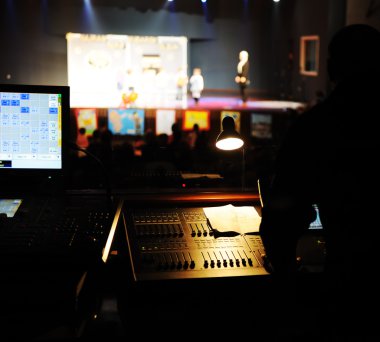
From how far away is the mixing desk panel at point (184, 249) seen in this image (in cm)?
209

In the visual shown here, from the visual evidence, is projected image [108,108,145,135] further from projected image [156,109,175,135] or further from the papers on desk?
the papers on desk

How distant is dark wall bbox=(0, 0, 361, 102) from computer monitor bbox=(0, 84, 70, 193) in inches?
482

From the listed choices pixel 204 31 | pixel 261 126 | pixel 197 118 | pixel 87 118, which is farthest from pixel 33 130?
pixel 204 31

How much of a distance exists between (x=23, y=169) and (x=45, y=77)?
13.1m

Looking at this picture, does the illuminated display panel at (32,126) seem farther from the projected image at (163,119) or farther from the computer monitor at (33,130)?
the projected image at (163,119)

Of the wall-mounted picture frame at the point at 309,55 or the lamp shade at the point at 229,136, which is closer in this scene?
the lamp shade at the point at 229,136

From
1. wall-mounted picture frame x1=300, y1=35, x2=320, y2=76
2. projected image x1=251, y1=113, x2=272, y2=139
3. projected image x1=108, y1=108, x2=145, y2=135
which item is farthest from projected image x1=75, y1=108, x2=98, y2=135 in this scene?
wall-mounted picture frame x1=300, y1=35, x2=320, y2=76

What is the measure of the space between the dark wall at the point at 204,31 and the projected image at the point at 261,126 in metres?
5.47

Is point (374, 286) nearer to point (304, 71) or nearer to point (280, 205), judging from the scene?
point (280, 205)

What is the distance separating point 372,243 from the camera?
5.15 ft

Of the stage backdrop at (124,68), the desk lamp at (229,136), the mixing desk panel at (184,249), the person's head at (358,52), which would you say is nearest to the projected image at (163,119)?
the stage backdrop at (124,68)

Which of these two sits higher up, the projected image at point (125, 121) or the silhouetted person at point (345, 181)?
the silhouetted person at point (345, 181)

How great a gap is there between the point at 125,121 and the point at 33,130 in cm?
949

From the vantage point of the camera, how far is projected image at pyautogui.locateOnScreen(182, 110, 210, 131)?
37.4 ft
